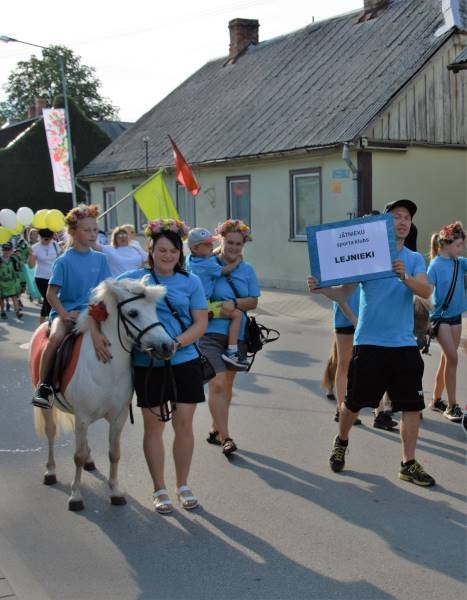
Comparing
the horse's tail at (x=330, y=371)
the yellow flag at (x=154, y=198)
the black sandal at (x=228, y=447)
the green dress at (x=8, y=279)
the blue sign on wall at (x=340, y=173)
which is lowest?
the black sandal at (x=228, y=447)

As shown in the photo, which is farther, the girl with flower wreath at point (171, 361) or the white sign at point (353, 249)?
the white sign at point (353, 249)

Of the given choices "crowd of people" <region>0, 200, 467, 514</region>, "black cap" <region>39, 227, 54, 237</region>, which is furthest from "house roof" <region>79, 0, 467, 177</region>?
"crowd of people" <region>0, 200, 467, 514</region>

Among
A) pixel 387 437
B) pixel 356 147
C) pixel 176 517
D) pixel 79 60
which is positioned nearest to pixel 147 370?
pixel 176 517

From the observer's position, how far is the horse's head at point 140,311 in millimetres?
4383

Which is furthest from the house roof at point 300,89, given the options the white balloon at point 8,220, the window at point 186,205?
the white balloon at point 8,220

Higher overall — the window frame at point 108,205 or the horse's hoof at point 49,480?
the window frame at point 108,205

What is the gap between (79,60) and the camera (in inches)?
2739

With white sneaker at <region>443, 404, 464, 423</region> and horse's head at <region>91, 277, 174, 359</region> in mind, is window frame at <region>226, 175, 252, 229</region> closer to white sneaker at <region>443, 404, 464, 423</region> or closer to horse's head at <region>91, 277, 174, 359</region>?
white sneaker at <region>443, 404, 464, 423</region>

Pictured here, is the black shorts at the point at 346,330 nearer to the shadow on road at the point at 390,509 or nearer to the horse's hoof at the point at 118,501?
the shadow on road at the point at 390,509

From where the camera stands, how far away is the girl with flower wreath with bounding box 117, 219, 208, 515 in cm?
472

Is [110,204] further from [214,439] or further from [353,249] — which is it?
[353,249]

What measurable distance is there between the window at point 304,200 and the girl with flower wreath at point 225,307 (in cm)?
1226

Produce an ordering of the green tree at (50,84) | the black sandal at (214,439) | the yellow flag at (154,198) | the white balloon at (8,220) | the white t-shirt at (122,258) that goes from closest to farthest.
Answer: the black sandal at (214,439) → the white t-shirt at (122,258) → the yellow flag at (154,198) → the white balloon at (8,220) → the green tree at (50,84)

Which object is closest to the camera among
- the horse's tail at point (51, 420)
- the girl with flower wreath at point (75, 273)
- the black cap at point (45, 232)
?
the girl with flower wreath at point (75, 273)
